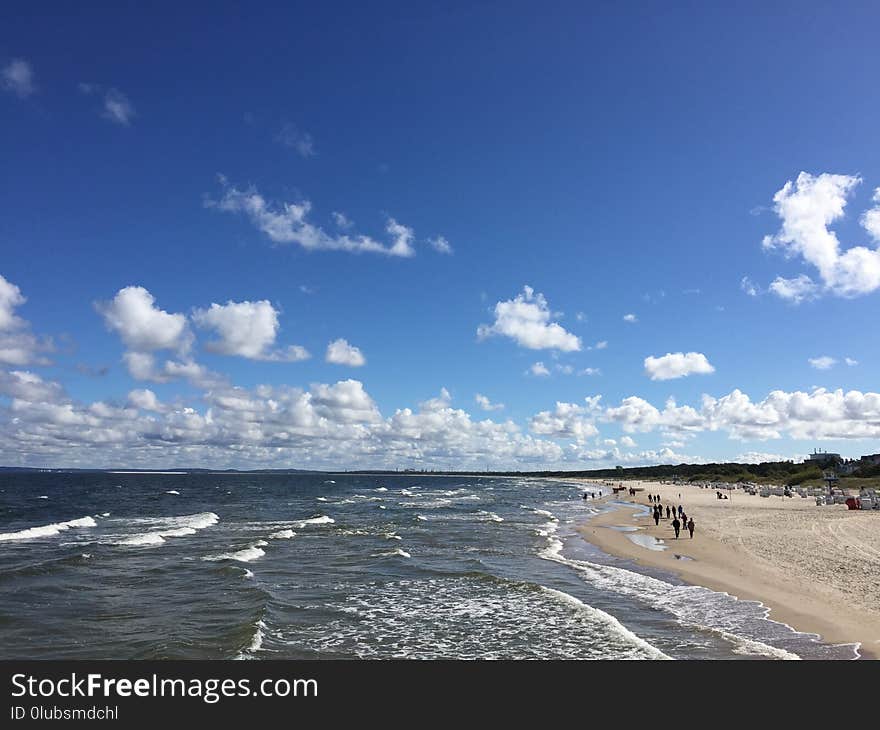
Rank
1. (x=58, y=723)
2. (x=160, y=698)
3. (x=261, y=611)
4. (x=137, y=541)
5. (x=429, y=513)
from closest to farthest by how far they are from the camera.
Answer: (x=58, y=723), (x=160, y=698), (x=261, y=611), (x=137, y=541), (x=429, y=513)

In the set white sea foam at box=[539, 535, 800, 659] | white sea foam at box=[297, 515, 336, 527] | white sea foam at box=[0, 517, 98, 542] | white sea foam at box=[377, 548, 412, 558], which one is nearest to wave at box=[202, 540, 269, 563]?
white sea foam at box=[377, 548, 412, 558]

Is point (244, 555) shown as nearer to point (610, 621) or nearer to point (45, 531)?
point (610, 621)

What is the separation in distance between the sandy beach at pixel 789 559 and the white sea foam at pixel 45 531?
39.1 meters

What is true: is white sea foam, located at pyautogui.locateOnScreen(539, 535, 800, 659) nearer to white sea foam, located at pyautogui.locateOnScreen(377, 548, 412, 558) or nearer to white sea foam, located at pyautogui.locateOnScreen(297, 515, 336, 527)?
white sea foam, located at pyautogui.locateOnScreen(377, 548, 412, 558)

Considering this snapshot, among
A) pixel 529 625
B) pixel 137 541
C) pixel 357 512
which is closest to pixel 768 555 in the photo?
pixel 529 625

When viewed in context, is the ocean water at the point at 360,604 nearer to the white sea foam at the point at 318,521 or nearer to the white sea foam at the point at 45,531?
the white sea foam at the point at 45,531

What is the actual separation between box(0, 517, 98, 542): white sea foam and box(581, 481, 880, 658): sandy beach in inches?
1539

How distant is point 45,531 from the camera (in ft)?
152

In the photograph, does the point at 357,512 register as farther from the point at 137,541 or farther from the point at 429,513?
the point at 137,541

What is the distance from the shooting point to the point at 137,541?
38969 mm

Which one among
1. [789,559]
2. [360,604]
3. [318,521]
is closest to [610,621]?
[360,604]

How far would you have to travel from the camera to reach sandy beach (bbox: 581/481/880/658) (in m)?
18.1

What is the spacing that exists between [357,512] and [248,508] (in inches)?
616

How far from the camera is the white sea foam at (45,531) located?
4245 centimetres
